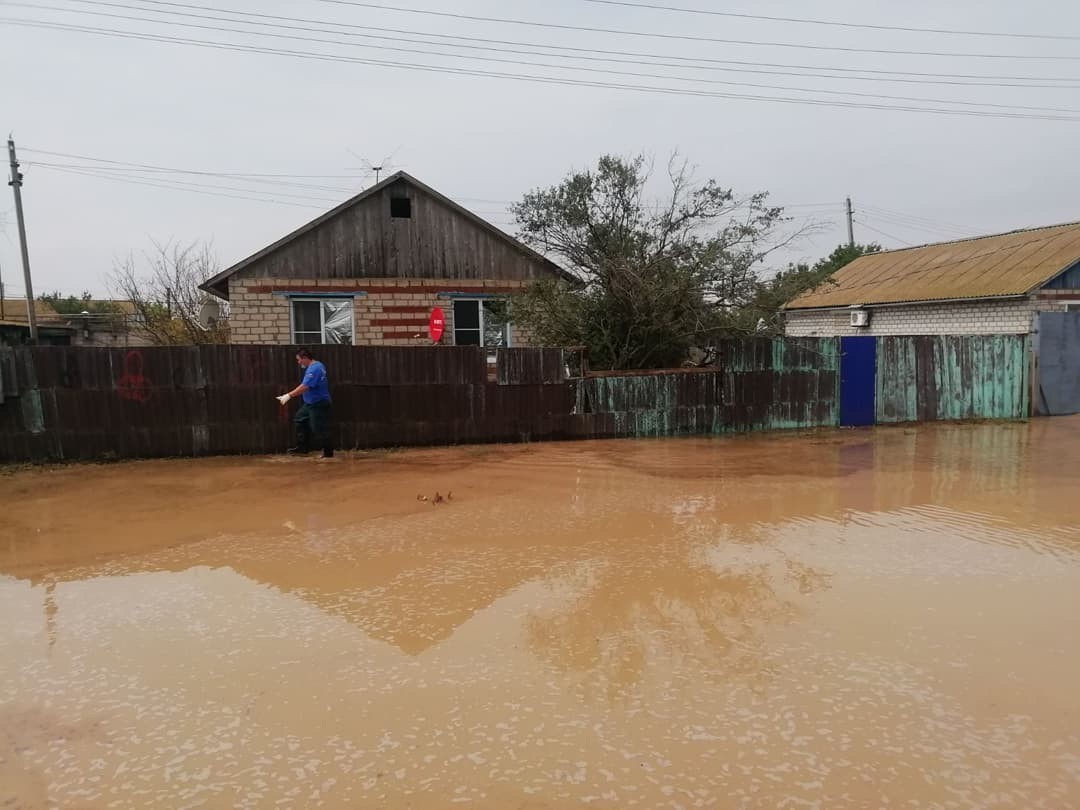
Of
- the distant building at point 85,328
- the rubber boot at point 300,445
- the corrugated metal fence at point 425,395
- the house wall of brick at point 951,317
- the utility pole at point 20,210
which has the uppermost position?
the utility pole at point 20,210

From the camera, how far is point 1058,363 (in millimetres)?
14570

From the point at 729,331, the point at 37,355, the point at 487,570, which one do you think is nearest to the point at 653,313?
the point at 729,331

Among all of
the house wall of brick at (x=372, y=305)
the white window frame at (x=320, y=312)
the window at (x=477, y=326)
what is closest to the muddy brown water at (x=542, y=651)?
the house wall of brick at (x=372, y=305)

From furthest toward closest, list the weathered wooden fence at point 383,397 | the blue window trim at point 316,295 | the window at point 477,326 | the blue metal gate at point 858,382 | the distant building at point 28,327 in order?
the distant building at point 28,327 → the window at point 477,326 → the blue window trim at point 316,295 → the blue metal gate at point 858,382 → the weathered wooden fence at point 383,397

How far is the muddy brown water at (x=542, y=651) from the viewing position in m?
2.64

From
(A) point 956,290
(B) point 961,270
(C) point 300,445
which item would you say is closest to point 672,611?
(C) point 300,445

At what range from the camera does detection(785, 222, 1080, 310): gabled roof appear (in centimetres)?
1828

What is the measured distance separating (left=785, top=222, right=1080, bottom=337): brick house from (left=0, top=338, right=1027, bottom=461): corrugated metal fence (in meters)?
4.97

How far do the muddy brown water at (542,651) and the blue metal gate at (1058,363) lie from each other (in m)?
8.62

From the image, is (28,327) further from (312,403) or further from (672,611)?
(672,611)

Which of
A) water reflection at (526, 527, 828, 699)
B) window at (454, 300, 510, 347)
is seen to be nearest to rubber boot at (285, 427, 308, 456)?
water reflection at (526, 527, 828, 699)

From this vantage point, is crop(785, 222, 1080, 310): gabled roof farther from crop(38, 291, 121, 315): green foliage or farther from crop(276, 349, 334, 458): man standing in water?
crop(38, 291, 121, 315): green foliage

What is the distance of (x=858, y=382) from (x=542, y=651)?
1072 cm

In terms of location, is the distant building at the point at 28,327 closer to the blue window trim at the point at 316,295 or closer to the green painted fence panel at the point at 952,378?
the blue window trim at the point at 316,295
